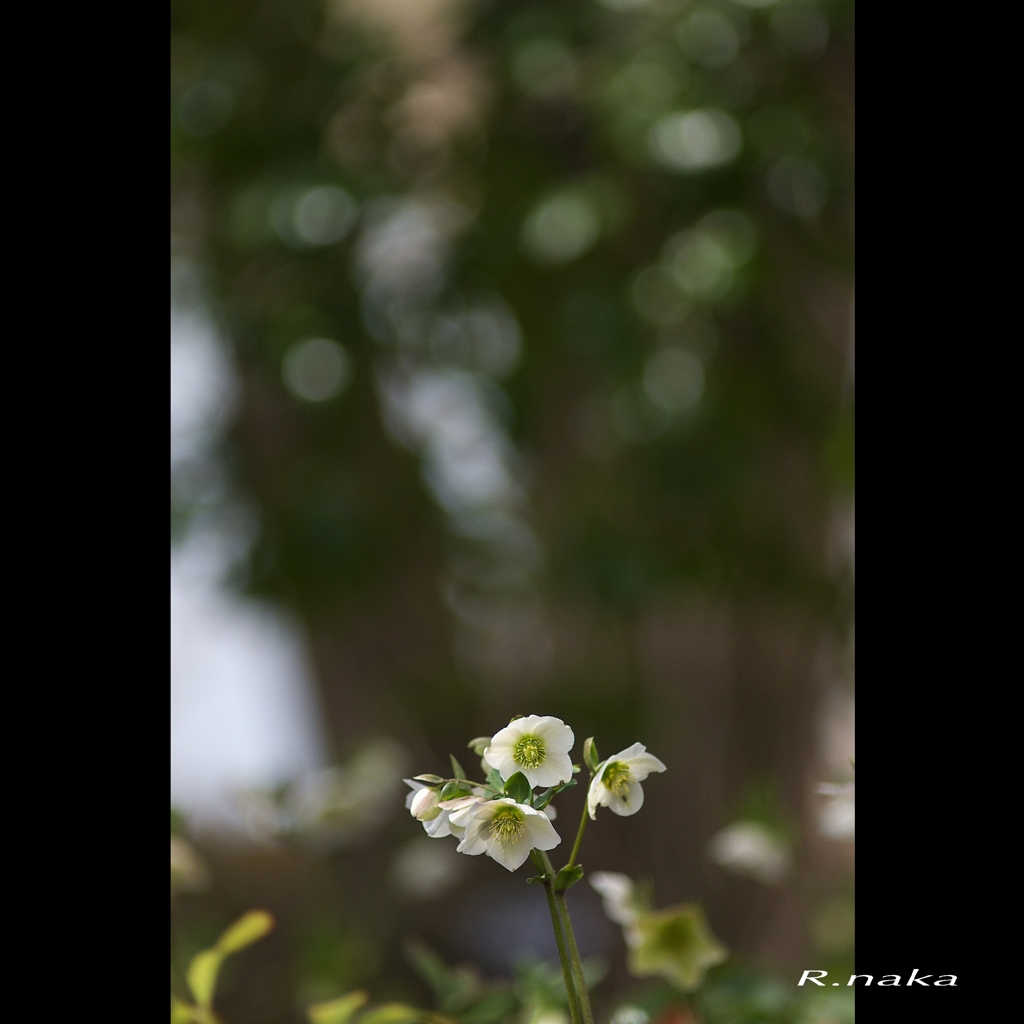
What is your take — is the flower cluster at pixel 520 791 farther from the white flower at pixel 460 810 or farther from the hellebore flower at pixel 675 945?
the hellebore flower at pixel 675 945

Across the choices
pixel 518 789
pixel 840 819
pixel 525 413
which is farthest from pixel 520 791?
pixel 525 413

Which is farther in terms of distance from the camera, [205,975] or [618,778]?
[205,975]

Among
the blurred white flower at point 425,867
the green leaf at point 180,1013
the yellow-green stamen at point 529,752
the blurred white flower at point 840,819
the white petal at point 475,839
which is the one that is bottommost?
the blurred white flower at point 425,867

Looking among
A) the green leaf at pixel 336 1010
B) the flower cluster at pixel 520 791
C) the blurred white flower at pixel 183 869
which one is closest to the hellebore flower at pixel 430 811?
the flower cluster at pixel 520 791

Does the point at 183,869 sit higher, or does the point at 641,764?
the point at 641,764

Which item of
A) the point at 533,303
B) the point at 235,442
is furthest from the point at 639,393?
the point at 235,442

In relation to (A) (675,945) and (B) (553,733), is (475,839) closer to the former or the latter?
(B) (553,733)

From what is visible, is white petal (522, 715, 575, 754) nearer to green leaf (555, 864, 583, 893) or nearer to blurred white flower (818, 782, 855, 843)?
green leaf (555, 864, 583, 893)
